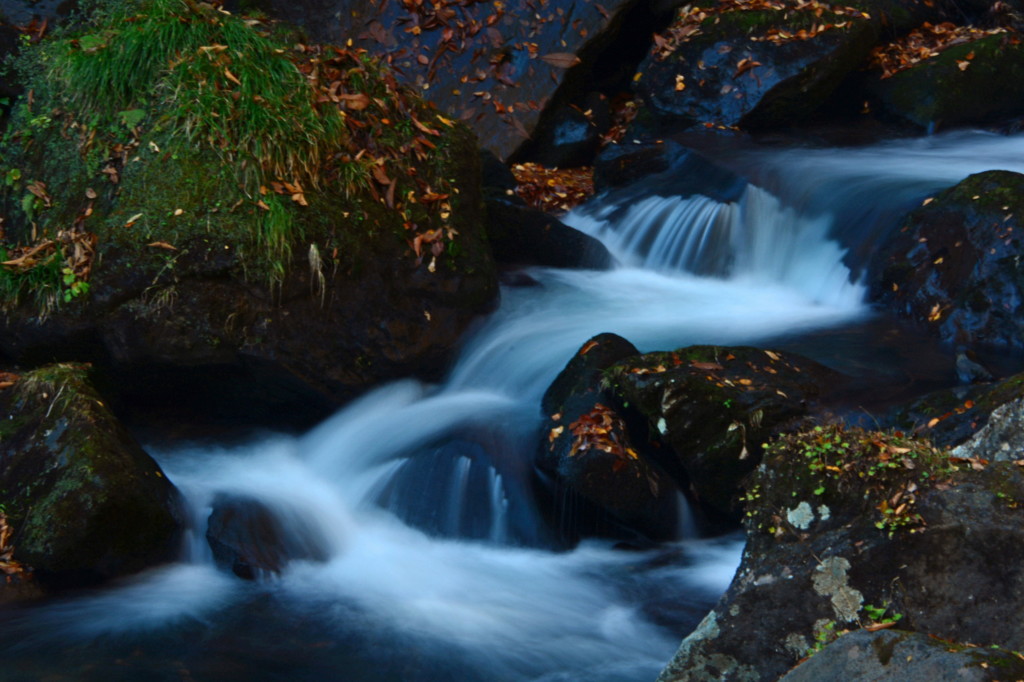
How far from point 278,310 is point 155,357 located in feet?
2.49

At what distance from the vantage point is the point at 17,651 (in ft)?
13.8

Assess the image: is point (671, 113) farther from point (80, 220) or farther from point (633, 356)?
point (80, 220)

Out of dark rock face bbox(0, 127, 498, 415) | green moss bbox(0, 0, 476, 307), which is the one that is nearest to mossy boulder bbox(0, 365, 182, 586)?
dark rock face bbox(0, 127, 498, 415)

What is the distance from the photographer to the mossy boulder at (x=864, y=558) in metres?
3.08

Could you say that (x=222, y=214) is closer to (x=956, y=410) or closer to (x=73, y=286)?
(x=73, y=286)

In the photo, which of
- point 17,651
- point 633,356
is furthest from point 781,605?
point 17,651

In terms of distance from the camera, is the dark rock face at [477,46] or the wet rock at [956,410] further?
the dark rock face at [477,46]

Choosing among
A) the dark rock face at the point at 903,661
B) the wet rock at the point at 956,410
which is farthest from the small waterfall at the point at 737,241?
the dark rock face at the point at 903,661

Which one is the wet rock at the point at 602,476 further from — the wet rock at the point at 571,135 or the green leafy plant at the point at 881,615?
the wet rock at the point at 571,135

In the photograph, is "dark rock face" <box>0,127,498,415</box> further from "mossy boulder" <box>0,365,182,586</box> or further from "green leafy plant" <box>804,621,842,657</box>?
"green leafy plant" <box>804,621,842,657</box>

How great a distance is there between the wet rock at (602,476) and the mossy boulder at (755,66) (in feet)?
17.3

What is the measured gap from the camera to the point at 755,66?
391 inches

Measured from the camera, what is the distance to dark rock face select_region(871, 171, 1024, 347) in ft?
21.0

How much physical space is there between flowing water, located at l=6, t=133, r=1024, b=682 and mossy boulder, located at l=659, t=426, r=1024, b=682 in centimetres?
107
